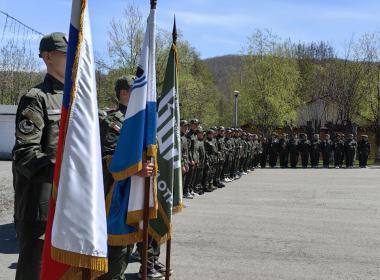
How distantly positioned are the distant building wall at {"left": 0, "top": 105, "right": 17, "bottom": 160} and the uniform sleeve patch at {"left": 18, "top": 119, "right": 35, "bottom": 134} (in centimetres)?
3089

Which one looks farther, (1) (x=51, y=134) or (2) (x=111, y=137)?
(2) (x=111, y=137)

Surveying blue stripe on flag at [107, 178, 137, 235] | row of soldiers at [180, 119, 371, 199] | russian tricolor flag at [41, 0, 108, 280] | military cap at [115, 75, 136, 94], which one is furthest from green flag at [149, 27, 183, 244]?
row of soldiers at [180, 119, 371, 199]

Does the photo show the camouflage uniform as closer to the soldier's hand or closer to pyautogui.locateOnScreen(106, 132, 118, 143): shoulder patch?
the soldier's hand

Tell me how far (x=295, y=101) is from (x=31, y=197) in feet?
133

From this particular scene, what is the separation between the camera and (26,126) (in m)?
3.40

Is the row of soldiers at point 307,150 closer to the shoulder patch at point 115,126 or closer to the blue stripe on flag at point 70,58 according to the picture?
the shoulder patch at point 115,126

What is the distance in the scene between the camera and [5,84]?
3969 cm

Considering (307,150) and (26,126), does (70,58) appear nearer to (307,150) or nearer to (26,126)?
(26,126)

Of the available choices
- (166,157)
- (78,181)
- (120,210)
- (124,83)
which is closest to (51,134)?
(78,181)

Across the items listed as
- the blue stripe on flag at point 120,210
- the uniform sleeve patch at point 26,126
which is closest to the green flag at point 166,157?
the blue stripe on flag at point 120,210

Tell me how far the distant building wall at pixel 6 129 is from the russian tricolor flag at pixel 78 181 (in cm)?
3144

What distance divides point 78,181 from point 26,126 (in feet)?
2.72

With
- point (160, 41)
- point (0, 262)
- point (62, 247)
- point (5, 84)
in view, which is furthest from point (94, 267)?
point (5, 84)

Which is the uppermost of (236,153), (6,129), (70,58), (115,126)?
(6,129)
